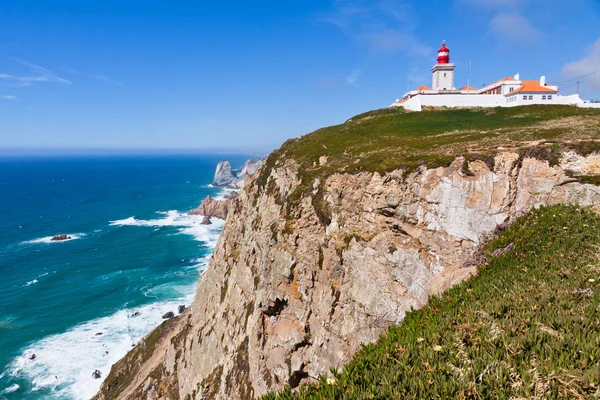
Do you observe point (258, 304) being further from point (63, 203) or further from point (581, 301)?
point (63, 203)

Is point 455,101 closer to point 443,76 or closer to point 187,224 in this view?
point 443,76

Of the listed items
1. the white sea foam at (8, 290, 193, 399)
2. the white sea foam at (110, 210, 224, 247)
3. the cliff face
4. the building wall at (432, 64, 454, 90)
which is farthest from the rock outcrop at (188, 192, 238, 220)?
the cliff face

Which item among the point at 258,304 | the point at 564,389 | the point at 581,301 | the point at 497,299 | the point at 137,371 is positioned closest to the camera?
the point at 564,389

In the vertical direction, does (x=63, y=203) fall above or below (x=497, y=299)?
below

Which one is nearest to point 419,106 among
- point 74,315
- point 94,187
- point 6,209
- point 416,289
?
point 416,289

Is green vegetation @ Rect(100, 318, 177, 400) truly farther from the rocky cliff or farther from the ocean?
the rocky cliff

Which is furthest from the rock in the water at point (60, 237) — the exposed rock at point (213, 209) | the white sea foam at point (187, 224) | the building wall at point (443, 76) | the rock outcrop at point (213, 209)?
the building wall at point (443, 76)

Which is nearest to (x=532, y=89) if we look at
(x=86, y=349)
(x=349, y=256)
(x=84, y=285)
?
(x=349, y=256)
